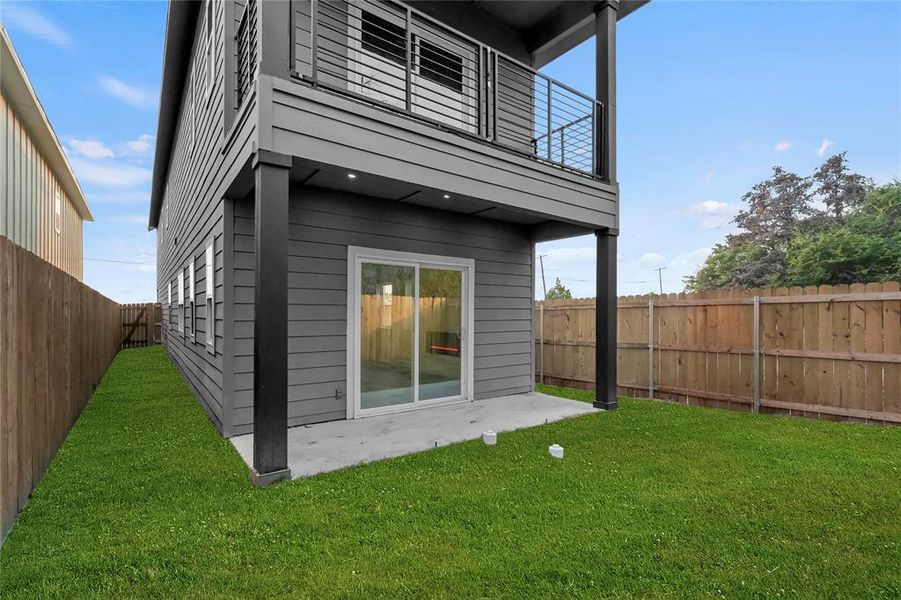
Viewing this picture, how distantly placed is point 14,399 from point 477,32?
673 cm

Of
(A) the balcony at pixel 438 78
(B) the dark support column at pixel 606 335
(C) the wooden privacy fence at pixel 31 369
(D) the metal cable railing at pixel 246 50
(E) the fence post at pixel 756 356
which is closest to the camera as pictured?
(C) the wooden privacy fence at pixel 31 369

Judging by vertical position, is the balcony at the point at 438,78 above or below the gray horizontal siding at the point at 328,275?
above

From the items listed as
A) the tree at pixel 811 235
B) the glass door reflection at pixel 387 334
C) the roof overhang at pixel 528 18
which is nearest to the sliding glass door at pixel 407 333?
the glass door reflection at pixel 387 334

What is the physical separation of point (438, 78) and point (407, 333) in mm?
3837

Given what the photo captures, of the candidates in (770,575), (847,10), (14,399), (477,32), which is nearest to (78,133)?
(477,32)

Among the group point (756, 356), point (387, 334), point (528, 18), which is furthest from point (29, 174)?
point (756, 356)

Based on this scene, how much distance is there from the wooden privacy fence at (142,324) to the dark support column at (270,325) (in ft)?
52.7

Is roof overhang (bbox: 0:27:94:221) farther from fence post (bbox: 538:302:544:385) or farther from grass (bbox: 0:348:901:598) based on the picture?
fence post (bbox: 538:302:544:385)

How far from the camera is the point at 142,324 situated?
1631cm

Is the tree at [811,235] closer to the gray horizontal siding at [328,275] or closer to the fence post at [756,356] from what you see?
the fence post at [756,356]

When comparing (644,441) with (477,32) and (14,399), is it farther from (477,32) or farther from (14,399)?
(477,32)

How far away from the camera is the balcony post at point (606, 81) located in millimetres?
5641

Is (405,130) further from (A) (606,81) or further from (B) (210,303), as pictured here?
(A) (606,81)

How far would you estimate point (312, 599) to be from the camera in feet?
6.13
